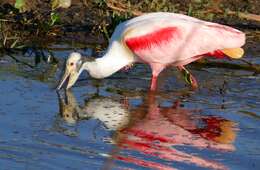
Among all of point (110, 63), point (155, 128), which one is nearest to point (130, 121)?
point (155, 128)

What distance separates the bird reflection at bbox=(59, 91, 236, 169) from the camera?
6.14m

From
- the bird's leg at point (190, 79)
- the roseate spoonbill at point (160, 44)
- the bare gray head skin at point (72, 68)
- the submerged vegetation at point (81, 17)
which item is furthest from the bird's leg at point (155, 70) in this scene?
the submerged vegetation at point (81, 17)

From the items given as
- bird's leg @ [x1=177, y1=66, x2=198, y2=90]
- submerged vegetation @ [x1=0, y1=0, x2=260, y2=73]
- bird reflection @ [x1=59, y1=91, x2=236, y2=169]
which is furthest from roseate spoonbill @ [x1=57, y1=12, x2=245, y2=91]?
submerged vegetation @ [x1=0, y1=0, x2=260, y2=73]

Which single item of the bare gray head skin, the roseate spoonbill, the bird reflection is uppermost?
the roseate spoonbill

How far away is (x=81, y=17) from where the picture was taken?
34.0ft

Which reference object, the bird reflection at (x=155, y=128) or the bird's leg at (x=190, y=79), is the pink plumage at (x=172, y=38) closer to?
the bird's leg at (x=190, y=79)

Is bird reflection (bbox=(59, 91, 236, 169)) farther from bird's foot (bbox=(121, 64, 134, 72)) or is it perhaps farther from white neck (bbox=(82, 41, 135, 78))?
bird's foot (bbox=(121, 64, 134, 72))

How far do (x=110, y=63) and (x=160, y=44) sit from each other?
1.55 ft

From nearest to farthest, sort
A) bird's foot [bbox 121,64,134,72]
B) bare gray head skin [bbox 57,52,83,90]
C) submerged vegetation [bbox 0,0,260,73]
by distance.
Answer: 1. bare gray head skin [bbox 57,52,83,90]
2. bird's foot [bbox 121,64,134,72]
3. submerged vegetation [bbox 0,0,260,73]

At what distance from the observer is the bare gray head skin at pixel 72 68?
805cm

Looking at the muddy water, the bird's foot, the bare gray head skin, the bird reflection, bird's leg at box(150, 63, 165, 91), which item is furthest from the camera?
the bird's foot

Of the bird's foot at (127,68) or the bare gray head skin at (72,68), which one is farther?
the bird's foot at (127,68)

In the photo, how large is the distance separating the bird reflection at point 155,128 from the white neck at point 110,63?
1.16ft

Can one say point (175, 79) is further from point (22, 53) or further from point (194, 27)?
point (22, 53)
